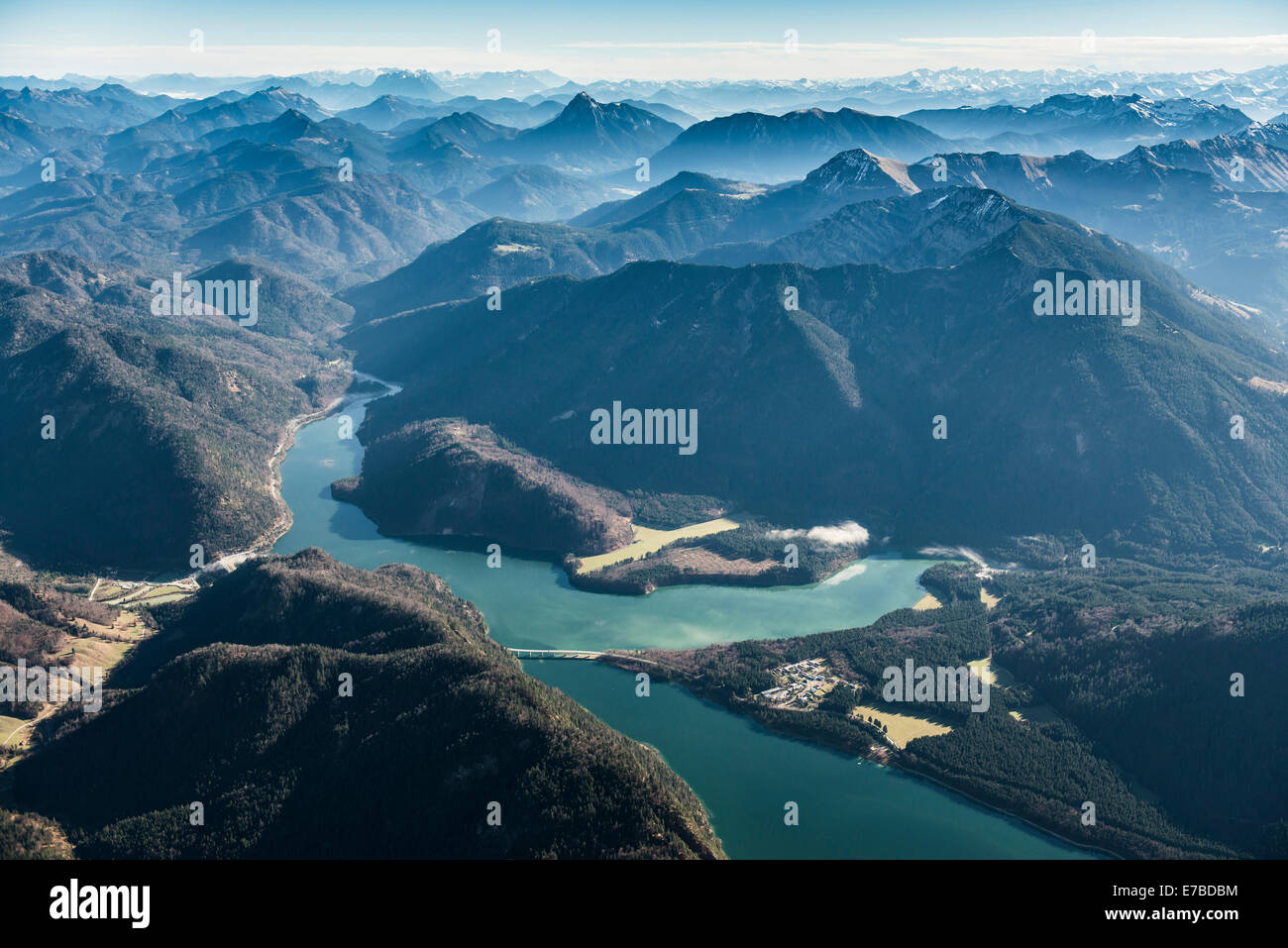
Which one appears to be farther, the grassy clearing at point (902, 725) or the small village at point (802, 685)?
the small village at point (802, 685)

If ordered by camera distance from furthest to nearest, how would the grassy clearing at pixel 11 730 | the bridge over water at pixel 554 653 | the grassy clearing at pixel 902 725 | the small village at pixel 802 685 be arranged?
the bridge over water at pixel 554 653, the small village at pixel 802 685, the grassy clearing at pixel 902 725, the grassy clearing at pixel 11 730

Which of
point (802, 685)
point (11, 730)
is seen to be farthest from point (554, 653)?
point (11, 730)

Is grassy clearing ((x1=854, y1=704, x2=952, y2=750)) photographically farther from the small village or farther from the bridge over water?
Result: the bridge over water

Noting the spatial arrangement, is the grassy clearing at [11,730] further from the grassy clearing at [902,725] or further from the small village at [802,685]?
the grassy clearing at [902,725]

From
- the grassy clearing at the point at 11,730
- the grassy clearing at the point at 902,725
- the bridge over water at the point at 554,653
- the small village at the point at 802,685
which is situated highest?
the grassy clearing at the point at 11,730

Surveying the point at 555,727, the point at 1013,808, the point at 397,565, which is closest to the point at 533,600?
the point at 397,565

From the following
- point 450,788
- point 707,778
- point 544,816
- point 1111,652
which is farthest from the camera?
point 1111,652

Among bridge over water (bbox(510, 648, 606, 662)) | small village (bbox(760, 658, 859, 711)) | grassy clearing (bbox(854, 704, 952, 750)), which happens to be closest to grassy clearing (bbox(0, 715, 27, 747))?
bridge over water (bbox(510, 648, 606, 662))

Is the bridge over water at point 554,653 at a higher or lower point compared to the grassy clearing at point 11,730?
lower

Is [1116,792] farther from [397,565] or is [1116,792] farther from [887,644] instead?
[397,565]

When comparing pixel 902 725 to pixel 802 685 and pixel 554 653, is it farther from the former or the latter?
pixel 554 653

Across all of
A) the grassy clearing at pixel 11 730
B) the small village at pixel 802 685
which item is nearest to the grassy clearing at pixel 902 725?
the small village at pixel 802 685
